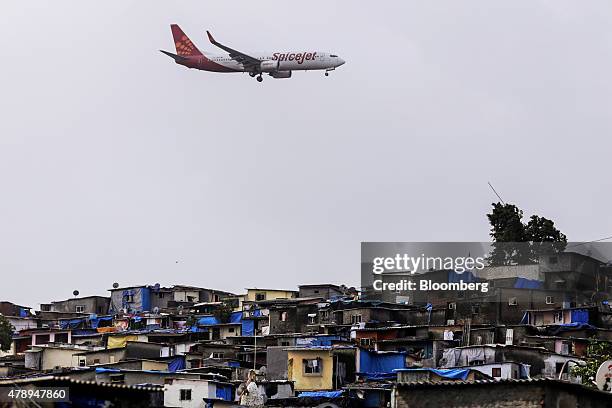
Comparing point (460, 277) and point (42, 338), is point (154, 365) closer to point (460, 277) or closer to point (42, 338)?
point (42, 338)

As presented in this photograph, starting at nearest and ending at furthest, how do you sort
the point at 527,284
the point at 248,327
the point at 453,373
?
the point at 453,373 < the point at 248,327 < the point at 527,284

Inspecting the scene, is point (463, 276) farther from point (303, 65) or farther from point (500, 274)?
point (303, 65)

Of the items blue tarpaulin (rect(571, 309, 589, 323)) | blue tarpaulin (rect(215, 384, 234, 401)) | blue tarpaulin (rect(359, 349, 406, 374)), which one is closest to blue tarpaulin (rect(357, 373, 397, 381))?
blue tarpaulin (rect(359, 349, 406, 374))

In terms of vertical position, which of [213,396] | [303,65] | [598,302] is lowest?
[213,396]

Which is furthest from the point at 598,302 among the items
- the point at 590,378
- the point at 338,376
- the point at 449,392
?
the point at 449,392

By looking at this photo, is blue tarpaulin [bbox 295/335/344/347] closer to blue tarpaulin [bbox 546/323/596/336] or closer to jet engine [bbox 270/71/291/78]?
blue tarpaulin [bbox 546/323/596/336]

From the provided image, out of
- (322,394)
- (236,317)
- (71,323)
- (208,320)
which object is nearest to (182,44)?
(71,323)
